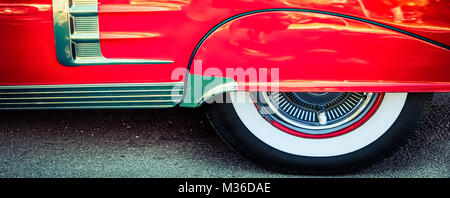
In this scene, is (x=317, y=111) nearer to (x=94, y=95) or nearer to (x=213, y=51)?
(x=213, y=51)

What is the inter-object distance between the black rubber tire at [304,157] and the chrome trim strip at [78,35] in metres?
0.36

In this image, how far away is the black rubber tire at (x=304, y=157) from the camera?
5.39 feet

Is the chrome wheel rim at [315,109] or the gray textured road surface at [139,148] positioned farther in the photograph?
the gray textured road surface at [139,148]

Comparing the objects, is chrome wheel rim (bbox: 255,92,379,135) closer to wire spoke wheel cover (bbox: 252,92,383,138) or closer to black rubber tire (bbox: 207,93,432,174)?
wire spoke wheel cover (bbox: 252,92,383,138)

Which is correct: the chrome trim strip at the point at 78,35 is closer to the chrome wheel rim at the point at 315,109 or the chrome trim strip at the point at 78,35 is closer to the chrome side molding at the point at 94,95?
the chrome side molding at the point at 94,95

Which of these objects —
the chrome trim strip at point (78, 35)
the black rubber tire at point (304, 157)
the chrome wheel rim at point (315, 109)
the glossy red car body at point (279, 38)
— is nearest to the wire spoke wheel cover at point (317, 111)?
the chrome wheel rim at point (315, 109)

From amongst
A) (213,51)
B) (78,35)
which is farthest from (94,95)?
(213,51)

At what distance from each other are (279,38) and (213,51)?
0.24 m

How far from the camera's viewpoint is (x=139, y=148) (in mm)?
2033

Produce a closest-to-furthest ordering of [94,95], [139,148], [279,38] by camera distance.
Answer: [279,38] < [94,95] < [139,148]

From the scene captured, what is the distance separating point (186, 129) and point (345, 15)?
1113 mm
